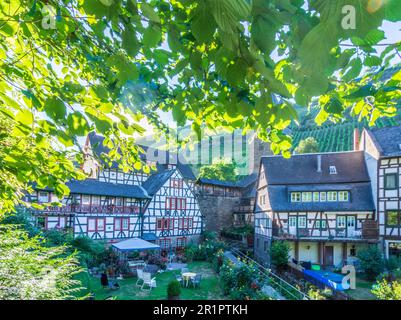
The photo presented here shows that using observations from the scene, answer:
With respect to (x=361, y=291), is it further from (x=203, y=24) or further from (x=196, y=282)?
(x=203, y=24)

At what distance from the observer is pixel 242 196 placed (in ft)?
101

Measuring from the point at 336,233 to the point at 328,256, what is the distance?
1.82 m

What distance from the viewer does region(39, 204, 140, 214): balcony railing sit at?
17.5 m

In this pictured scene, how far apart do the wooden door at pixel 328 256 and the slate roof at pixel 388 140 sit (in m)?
7.10

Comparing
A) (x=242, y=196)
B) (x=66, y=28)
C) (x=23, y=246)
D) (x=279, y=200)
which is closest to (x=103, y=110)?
(x=66, y=28)

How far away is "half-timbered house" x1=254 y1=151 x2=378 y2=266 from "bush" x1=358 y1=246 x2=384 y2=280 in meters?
1.92

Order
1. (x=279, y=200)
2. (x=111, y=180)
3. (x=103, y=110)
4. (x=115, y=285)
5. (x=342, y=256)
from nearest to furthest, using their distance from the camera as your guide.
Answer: (x=103, y=110)
(x=115, y=285)
(x=342, y=256)
(x=279, y=200)
(x=111, y=180)

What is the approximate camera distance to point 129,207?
2144 centimetres

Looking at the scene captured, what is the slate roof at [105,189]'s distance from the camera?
18.5 m

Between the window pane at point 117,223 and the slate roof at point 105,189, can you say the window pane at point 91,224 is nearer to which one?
A: the window pane at point 117,223

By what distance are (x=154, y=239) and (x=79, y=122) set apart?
2149cm

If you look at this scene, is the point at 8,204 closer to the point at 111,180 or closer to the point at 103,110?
the point at 103,110

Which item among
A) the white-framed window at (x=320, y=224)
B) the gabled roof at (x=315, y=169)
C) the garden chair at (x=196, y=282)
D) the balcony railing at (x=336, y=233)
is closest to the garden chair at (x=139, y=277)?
the garden chair at (x=196, y=282)

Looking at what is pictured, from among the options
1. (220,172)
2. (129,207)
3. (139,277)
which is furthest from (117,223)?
(220,172)
